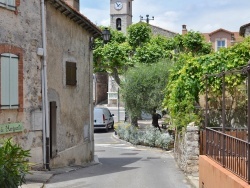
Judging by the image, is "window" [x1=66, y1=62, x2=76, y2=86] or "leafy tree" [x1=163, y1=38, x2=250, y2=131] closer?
Result: "leafy tree" [x1=163, y1=38, x2=250, y2=131]

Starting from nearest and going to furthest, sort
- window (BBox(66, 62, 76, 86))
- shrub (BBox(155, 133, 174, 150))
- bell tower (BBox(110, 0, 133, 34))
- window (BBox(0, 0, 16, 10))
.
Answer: window (BBox(0, 0, 16, 10)) → window (BBox(66, 62, 76, 86)) → shrub (BBox(155, 133, 174, 150)) → bell tower (BBox(110, 0, 133, 34))

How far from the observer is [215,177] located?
32.2 ft

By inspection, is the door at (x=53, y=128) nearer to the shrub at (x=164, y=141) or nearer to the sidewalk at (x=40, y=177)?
the sidewalk at (x=40, y=177)

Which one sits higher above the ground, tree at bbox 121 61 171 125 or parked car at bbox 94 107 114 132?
tree at bbox 121 61 171 125

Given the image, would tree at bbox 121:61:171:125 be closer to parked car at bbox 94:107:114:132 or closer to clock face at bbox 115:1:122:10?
parked car at bbox 94:107:114:132

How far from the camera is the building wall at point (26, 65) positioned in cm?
1278

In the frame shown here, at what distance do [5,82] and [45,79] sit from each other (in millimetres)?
2059

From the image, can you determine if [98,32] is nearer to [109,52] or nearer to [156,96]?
[156,96]

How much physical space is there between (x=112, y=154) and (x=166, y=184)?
1071 cm

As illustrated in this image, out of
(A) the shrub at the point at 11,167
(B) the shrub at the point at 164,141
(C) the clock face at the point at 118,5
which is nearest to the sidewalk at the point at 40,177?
(A) the shrub at the point at 11,167

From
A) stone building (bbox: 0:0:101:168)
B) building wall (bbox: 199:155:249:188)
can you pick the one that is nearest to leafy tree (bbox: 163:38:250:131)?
stone building (bbox: 0:0:101:168)

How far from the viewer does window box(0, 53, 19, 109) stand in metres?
12.5

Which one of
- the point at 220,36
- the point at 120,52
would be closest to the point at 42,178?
the point at 120,52

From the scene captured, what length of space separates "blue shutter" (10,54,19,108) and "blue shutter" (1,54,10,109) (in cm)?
16
